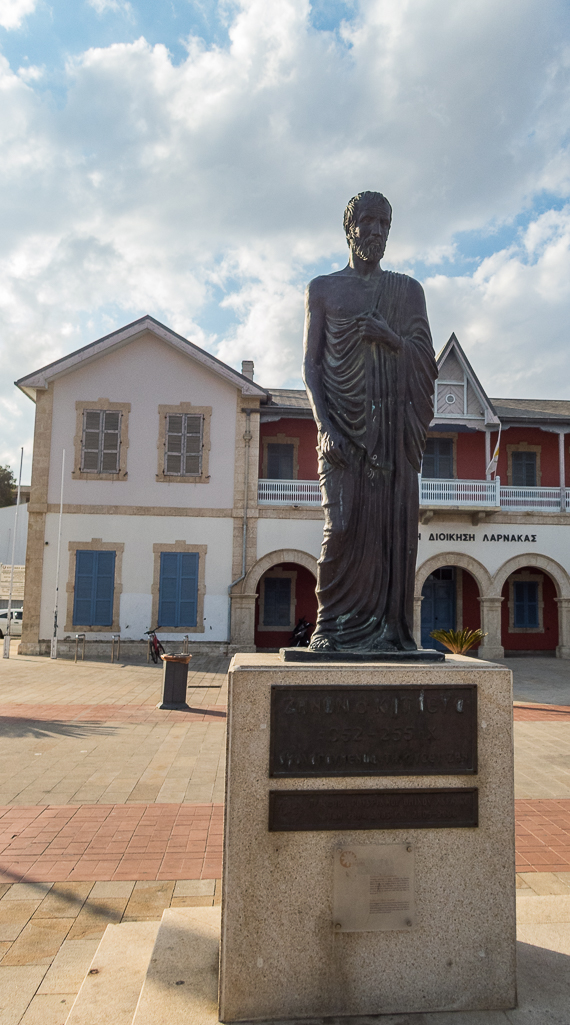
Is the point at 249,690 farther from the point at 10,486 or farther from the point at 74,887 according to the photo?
the point at 10,486

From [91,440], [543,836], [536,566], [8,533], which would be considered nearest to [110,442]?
[91,440]

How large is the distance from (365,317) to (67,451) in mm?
15428

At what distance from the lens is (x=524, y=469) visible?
20.0 m

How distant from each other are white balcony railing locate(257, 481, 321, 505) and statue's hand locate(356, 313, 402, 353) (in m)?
14.3

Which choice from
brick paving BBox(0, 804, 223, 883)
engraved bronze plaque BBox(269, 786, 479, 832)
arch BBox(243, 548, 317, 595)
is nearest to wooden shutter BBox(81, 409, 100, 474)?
arch BBox(243, 548, 317, 595)

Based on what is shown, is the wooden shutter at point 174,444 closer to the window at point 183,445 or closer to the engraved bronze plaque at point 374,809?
the window at point 183,445

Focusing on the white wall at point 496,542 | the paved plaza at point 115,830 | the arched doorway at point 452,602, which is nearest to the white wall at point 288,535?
the white wall at point 496,542

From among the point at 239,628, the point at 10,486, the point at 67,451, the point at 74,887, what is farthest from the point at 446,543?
the point at 10,486

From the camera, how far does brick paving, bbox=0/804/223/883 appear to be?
12.8ft

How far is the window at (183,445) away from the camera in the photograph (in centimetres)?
1728

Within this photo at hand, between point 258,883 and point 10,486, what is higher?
point 10,486

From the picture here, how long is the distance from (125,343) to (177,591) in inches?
278

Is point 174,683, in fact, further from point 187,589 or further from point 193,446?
point 193,446

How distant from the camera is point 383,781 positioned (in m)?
2.49
